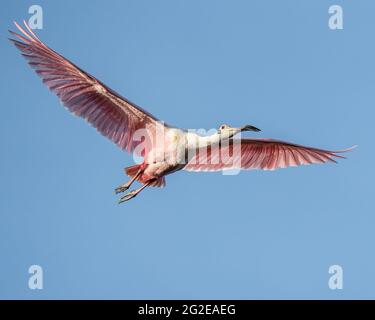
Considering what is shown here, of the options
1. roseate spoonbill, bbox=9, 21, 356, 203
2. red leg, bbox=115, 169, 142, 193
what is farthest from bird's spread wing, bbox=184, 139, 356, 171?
red leg, bbox=115, 169, 142, 193

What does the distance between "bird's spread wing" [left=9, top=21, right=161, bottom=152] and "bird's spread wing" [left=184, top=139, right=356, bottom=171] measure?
1.45 m

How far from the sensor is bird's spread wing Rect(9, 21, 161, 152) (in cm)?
1792

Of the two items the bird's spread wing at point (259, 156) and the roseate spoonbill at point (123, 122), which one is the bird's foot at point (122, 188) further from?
the bird's spread wing at point (259, 156)

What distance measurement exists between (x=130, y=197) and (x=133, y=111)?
4.58 ft

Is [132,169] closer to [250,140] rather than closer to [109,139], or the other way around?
[109,139]

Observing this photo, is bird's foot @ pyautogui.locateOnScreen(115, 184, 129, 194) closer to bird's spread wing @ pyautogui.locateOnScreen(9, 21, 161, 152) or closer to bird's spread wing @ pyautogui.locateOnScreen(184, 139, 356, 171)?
bird's spread wing @ pyautogui.locateOnScreen(9, 21, 161, 152)

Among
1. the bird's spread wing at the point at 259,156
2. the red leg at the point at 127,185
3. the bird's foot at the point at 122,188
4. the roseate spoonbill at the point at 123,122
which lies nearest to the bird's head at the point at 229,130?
the roseate spoonbill at the point at 123,122

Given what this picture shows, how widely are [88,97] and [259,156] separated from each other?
3424 mm

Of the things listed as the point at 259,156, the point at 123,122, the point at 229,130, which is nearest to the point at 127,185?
the point at 123,122

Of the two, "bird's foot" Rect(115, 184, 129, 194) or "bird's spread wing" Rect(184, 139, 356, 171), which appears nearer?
"bird's foot" Rect(115, 184, 129, 194)

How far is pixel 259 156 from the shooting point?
19.7 meters

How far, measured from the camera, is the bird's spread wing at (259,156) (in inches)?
757

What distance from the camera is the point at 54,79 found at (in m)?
18.1

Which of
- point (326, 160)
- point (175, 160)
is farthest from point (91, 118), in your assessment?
point (326, 160)
